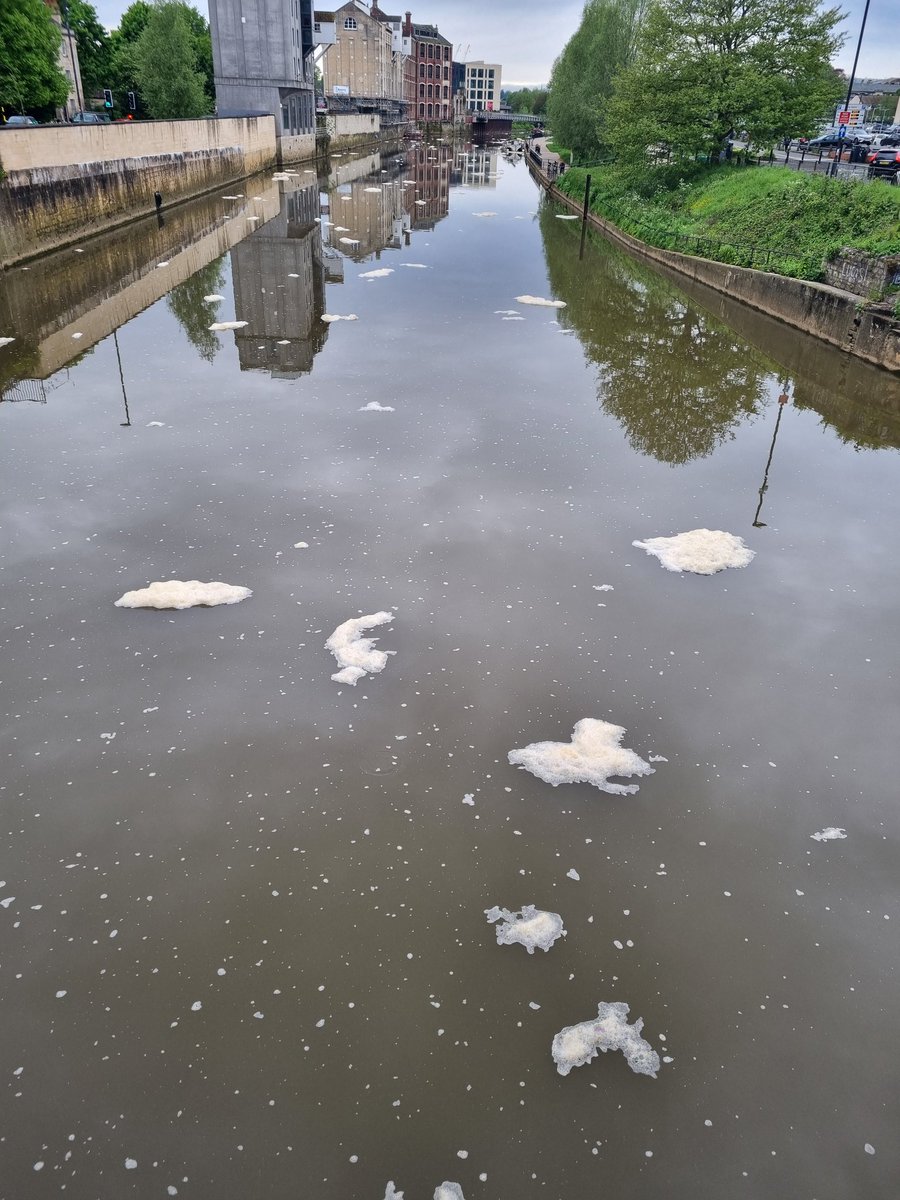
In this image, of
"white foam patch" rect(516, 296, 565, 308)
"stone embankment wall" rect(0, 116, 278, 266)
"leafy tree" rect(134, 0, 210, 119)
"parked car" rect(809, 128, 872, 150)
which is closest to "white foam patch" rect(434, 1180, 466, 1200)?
"white foam patch" rect(516, 296, 565, 308)

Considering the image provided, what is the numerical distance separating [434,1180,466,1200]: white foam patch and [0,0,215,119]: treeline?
176ft

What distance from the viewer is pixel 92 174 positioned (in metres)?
26.2

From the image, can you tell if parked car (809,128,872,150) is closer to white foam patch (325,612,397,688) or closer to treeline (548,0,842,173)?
treeline (548,0,842,173)

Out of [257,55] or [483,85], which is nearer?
[257,55]

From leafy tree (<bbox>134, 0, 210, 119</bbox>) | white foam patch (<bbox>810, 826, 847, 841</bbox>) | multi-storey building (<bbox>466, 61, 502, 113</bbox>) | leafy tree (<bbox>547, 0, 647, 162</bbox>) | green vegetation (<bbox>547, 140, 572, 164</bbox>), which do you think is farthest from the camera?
multi-storey building (<bbox>466, 61, 502, 113</bbox>)

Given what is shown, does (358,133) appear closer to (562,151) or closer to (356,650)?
(562,151)

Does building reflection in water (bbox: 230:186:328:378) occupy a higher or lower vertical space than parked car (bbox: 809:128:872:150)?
lower

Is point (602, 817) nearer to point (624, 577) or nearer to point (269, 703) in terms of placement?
point (269, 703)

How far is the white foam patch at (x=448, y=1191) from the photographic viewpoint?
3.53m

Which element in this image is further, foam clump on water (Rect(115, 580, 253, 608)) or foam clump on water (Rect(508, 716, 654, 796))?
foam clump on water (Rect(115, 580, 253, 608))

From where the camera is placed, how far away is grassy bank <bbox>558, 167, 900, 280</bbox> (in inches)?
762

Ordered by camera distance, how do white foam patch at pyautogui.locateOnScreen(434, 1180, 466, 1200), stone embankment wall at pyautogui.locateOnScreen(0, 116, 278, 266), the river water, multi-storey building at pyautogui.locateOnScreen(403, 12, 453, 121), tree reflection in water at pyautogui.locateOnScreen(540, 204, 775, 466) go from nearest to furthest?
white foam patch at pyautogui.locateOnScreen(434, 1180, 466, 1200)
the river water
tree reflection in water at pyautogui.locateOnScreen(540, 204, 775, 466)
stone embankment wall at pyautogui.locateOnScreen(0, 116, 278, 266)
multi-storey building at pyautogui.locateOnScreen(403, 12, 453, 121)

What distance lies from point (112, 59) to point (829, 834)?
89.8m

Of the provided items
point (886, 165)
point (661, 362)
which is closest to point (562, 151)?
point (886, 165)
